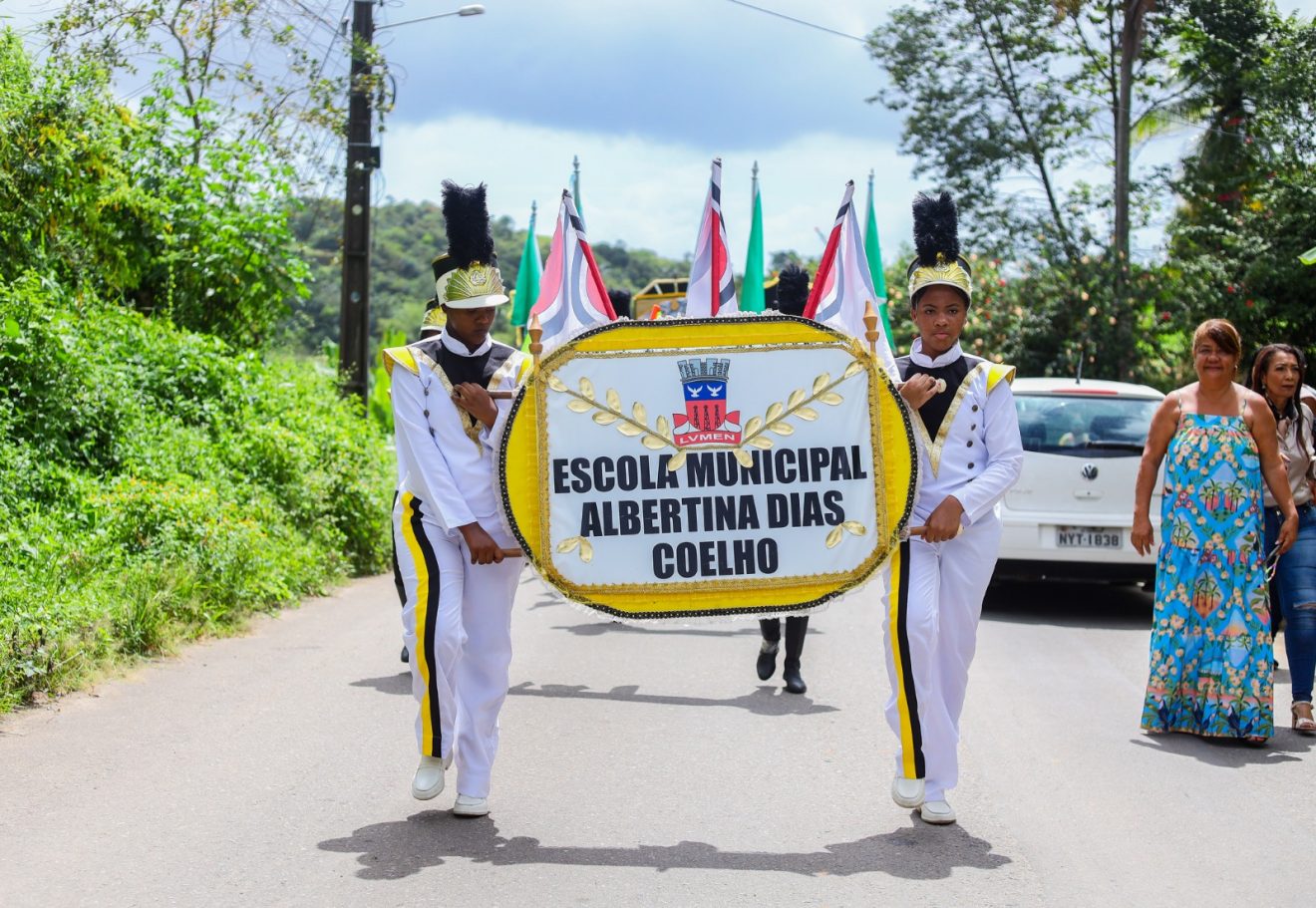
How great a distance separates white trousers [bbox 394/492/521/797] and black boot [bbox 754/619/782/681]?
3.10 metres

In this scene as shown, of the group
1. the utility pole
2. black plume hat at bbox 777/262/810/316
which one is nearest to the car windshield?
black plume hat at bbox 777/262/810/316

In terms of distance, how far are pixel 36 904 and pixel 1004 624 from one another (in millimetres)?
8222

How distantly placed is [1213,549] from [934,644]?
250 cm

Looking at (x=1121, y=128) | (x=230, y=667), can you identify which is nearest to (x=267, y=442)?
(x=230, y=667)

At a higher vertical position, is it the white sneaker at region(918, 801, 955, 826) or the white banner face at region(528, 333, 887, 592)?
the white banner face at region(528, 333, 887, 592)

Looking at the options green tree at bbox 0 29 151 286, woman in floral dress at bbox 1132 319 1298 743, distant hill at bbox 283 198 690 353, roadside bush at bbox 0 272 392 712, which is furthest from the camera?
distant hill at bbox 283 198 690 353

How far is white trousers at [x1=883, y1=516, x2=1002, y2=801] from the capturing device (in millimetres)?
5641

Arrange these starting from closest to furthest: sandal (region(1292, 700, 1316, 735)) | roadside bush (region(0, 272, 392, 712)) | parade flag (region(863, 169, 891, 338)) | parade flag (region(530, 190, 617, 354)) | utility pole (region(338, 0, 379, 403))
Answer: parade flag (region(530, 190, 617, 354)) < sandal (region(1292, 700, 1316, 735)) < roadside bush (region(0, 272, 392, 712)) < parade flag (region(863, 169, 891, 338)) < utility pole (region(338, 0, 379, 403))

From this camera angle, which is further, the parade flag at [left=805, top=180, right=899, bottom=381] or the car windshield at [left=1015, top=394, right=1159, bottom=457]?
the car windshield at [left=1015, top=394, right=1159, bottom=457]

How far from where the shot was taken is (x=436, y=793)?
→ 222 inches

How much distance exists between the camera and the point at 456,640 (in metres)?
5.59

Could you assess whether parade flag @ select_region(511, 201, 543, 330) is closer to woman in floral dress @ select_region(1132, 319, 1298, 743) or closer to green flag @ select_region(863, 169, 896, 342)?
green flag @ select_region(863, 169, 896, 342)

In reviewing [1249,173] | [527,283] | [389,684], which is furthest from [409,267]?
[389,684]

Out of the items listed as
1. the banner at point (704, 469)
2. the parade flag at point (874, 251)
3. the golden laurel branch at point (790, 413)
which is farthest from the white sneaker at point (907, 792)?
the parade flag at point (874, 251)
